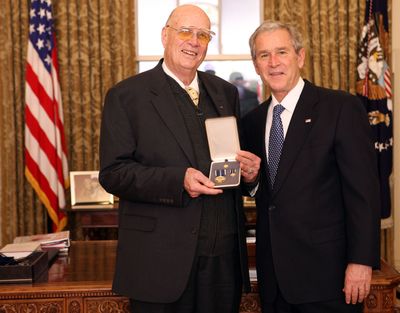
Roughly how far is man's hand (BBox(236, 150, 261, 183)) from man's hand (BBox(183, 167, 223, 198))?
17 centimetres

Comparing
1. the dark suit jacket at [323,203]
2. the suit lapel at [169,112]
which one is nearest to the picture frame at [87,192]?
the suit lapel at [169,112]

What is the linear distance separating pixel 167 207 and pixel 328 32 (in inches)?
174

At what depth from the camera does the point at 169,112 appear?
248 centimetres

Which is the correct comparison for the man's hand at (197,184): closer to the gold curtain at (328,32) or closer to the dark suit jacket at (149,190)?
the dark suit jacket at (149,190)

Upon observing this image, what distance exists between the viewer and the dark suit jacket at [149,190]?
238cm

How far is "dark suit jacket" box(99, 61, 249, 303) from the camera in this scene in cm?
238

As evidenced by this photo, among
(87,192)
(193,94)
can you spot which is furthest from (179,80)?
(87,192)

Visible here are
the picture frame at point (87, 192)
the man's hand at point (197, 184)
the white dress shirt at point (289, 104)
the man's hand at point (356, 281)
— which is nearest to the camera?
the man's hand at point (197, 184)

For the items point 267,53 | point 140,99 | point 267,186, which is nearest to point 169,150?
point 140,99

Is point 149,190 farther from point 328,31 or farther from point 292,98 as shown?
point 328,31

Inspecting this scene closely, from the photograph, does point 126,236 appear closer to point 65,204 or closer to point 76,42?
point 65,204

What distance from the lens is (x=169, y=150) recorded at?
8.00 feet

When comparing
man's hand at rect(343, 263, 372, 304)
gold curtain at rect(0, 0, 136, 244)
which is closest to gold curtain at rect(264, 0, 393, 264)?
gold curtain at rect(0, 0, 136, 244)

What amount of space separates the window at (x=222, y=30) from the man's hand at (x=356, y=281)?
436 centimetres
